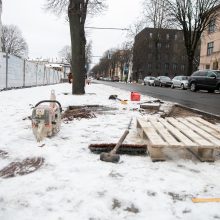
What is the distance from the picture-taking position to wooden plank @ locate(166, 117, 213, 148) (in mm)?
4633

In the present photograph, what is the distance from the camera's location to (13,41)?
84875mm

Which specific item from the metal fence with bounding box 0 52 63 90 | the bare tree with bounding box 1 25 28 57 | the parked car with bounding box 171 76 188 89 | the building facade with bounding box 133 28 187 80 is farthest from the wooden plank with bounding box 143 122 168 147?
the bare tree with bounding box 1 25 28 57

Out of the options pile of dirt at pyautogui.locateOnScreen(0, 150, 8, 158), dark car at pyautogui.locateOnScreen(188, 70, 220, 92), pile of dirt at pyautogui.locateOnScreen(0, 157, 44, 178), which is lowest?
pile of dirt at pyautogui.locateOnScreen(0, 157, 44, 178)

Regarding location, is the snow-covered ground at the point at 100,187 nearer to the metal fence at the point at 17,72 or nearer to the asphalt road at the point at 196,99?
the asphalt road at the point at 196,99

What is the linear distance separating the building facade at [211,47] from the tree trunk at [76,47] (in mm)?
29780

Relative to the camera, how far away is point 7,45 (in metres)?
84.1

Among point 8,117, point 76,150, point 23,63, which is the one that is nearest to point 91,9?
point 23,63

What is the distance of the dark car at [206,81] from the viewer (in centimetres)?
2525

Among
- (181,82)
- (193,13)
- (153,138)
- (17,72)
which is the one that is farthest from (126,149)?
(193,13)

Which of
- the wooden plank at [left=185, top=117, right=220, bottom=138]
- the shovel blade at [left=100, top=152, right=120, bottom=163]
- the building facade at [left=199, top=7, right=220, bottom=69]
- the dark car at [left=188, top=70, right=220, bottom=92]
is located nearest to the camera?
the shovel blade at [left=100, top=152, right=120, bottom=163]

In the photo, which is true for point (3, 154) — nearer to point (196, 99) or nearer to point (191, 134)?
point (191, 134)

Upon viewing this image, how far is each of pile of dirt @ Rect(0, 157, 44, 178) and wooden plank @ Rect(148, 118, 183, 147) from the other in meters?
1.70

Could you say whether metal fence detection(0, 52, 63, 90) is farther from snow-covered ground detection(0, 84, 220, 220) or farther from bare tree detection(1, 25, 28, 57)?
bare tree detection(1, 25, 28, 57)

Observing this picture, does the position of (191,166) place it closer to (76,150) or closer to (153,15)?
(76,150)
